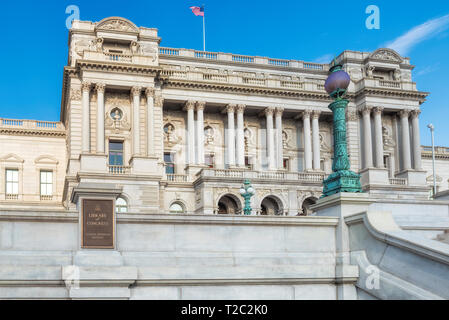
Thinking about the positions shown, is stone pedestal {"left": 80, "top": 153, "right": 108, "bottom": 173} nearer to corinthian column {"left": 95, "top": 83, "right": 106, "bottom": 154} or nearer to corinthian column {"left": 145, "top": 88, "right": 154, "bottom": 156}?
corinthian column {"left": 95, "top": 83, "right": 106, "bottom": 154}

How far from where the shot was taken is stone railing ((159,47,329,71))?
58700 mm

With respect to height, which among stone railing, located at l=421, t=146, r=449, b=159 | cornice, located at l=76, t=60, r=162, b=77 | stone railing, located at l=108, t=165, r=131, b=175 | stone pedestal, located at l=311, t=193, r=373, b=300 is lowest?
stone pedestal, located at l=311, t=193, r=373, b=300

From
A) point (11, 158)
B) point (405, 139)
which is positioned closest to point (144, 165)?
point (11, 158)

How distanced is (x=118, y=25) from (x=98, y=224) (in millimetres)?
41773

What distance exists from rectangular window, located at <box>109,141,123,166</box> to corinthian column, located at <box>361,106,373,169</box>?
2385 cm

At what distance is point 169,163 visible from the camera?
55062mm

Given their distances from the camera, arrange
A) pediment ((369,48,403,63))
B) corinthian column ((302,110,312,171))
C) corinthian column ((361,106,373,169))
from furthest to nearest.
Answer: pediment ((369,48,403,63)) < corinthian column ((361,106,373,169)) < corinthian column ((302,110,312,171))

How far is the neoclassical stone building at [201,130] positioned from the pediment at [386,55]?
0.15 meters

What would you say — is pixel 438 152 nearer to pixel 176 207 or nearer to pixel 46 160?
pixel 176 207

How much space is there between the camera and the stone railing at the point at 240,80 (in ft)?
180

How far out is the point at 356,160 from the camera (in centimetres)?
5969

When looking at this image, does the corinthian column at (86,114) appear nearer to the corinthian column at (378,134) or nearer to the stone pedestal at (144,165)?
the stone pedestal at (144,165)

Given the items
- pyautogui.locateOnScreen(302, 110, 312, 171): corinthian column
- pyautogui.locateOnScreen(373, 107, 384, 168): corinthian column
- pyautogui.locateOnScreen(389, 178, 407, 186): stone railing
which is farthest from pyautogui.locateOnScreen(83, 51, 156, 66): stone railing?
pyautogui.locateOnScreen(389, 178, 407, 186): stone railing
